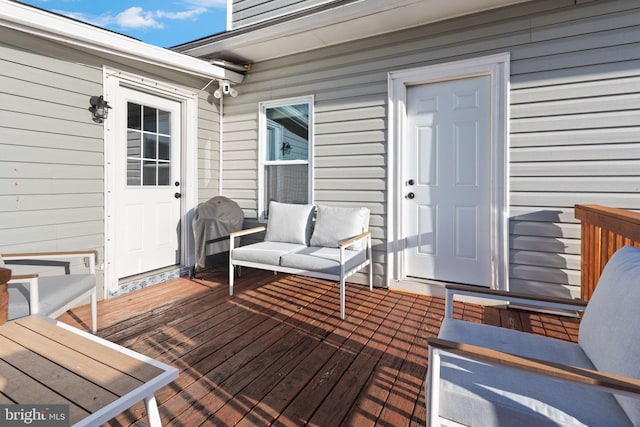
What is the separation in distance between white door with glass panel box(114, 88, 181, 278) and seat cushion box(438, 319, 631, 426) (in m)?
3.42

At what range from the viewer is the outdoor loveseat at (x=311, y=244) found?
2948mm

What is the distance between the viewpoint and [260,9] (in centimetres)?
430

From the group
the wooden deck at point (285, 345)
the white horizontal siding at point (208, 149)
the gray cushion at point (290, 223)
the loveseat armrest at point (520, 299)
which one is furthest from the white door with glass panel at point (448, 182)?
the white horizontal siding at point (208, 149)

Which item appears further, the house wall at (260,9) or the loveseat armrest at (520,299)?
the house wall at (260,9)

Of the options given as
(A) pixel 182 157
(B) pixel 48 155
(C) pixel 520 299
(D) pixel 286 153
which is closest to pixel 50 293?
(B) pixel 48 155

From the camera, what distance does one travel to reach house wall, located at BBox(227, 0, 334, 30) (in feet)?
13.3

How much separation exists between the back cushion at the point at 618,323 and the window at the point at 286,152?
299cm

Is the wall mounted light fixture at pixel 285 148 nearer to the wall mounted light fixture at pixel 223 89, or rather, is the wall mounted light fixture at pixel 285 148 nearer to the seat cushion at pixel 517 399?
the wall mounted light fixture at pixel 223 89

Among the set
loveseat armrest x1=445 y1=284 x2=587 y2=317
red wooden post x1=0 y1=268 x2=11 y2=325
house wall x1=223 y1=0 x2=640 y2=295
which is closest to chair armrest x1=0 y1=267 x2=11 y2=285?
red wooden post x1=0 y1=268 x2=11 y2=325

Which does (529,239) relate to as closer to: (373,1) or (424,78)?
(424,78)

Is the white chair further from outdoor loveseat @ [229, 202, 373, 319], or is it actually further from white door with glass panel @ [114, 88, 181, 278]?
outdoor loveseat @ [229, 202, 373, 319]

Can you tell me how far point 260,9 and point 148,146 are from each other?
2.30 m

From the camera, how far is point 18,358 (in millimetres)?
1221

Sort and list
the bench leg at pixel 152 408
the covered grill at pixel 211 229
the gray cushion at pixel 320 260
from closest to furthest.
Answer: the bench leg at pixel 152 408
the gray cushion at pixel 320 260
the covered grill at pixel 211 229
